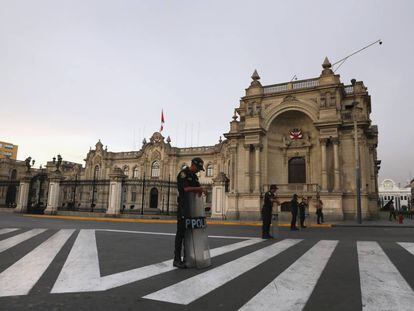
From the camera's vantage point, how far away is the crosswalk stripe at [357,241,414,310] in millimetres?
3027

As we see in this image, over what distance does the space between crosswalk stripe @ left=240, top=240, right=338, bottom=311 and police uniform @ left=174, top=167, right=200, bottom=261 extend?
160 centimetres

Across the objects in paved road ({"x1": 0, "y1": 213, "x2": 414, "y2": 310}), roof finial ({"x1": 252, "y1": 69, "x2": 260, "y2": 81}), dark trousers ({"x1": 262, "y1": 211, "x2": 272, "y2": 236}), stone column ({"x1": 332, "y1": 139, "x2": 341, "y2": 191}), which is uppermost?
roof finial ({"x1": 252, "y1": 69, "x2": 260, "y2": 81})

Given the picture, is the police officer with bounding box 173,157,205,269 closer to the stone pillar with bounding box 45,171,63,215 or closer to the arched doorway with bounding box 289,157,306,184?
the stone pillar with bounding box 45,171,63,215

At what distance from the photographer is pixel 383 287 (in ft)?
12.0

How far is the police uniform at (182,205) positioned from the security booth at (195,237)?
0.24ft

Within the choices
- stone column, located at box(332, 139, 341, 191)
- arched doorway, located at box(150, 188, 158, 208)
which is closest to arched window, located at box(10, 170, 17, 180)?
arched doorway, located at box(150, 188, 158, 208)

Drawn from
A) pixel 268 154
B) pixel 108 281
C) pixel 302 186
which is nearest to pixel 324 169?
pixel 302 186

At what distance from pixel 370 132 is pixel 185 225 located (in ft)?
87.5

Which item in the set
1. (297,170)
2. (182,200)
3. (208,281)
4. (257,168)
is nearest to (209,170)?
(297,170)

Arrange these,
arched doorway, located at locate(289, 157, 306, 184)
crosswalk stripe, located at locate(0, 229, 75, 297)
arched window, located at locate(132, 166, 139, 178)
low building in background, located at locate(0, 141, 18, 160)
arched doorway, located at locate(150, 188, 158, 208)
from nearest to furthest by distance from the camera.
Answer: crosswalk stripe, located at locate(0, 229, 75, 297)
arched doorway, located at locate(289, 157, 306, 184)
arched doorway, located at locate(150, 188, 158, 208)
arched window, located at locate(132, 166, 139, 178)
low building in background, located at locate(0, 141, 18, 160)

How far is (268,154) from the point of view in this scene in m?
27.6

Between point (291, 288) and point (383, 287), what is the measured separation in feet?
3.73

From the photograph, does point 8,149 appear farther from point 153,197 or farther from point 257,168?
point 257,168

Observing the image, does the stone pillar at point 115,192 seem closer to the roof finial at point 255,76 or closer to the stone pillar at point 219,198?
the stone pillar at point 219,198
